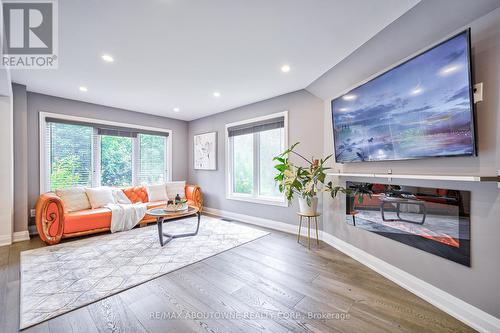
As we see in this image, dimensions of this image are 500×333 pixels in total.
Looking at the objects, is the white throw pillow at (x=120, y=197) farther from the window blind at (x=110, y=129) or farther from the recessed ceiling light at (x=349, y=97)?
the recessed ceiling light at (x=349, y=97)

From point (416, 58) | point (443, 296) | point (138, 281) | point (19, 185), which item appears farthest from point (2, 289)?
point (416, 58)

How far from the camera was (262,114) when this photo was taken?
14.4ft

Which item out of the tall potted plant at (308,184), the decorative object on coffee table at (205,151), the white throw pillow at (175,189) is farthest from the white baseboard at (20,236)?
the tall potted plant at (308,184)

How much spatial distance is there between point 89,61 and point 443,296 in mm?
4719

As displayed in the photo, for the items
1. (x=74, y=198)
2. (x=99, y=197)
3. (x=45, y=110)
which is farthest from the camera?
(x=99, y=197)

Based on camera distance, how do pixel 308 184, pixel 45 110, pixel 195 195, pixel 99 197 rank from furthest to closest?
pixel 195 195 → pixel 99 197 → pixel 45 110 → pixel 308 184

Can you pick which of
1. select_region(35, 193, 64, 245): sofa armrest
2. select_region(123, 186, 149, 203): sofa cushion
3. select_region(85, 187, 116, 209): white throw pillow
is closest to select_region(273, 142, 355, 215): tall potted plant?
select_region(123, 186, 149, 203): sofa cushion

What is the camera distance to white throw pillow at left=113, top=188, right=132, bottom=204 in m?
4.33

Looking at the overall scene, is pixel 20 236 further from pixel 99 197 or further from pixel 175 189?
pixel 175 189

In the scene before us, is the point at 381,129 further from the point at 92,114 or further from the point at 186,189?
the point at 92,114

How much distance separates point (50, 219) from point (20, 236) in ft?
2.60

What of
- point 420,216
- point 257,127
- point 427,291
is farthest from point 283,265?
point 257,127

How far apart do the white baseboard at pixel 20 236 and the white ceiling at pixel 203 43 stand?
8.29 ft

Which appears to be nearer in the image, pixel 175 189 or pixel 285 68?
pixel 285 68
